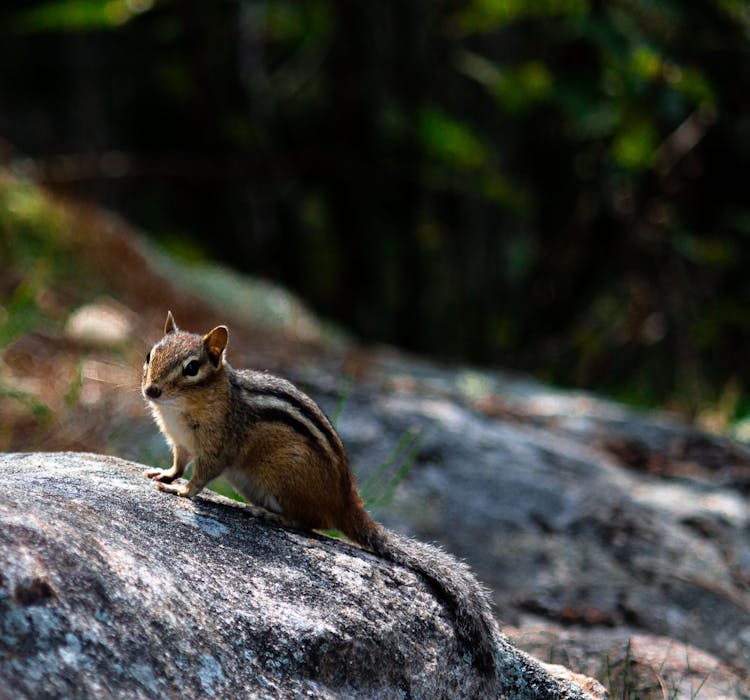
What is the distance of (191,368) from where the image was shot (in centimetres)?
293

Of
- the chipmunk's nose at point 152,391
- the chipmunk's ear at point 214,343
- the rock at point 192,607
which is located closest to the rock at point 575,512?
the rock at point 192,607

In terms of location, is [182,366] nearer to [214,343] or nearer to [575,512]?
[214,343]

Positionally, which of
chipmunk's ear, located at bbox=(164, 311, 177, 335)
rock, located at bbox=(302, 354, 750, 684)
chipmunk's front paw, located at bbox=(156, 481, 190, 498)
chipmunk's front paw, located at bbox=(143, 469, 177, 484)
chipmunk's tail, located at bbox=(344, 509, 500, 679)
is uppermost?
chipmunk's ear, located at bbox=(164, 311, 177, 335)

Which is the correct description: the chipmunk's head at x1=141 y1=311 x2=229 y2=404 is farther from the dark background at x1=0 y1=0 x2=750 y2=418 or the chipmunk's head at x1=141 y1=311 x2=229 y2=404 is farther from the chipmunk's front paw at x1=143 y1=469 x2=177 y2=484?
the dark background at x1=0 y1=0 x2=750 y2=418

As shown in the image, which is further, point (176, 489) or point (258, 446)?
point (258, 446)

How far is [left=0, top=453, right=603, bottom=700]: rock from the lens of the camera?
1.78 m

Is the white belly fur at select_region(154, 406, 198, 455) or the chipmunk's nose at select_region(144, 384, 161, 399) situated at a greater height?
the chipmunk's nose at select_region(144, 384, 161, 399)

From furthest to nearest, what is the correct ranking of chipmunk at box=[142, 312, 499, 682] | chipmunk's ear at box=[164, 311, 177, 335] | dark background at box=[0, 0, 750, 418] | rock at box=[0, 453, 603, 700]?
dark background at box=[0, 0, 750, 418] < chipmunk's ear at box=[164, 311, 177, 335] < chipmunk at box=[142, 312, 499, 682] < rock at box=[0, 453, 603, 700]

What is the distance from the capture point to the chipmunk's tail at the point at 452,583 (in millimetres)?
2602

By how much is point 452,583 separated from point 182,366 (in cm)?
94

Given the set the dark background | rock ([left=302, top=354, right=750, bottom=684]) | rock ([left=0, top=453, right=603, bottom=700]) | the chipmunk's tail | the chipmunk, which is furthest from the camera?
the dark background

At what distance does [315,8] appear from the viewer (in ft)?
31.6

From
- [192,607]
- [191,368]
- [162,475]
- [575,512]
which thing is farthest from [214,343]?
[575,512]

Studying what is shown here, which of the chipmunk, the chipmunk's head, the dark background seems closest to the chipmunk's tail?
the chipmunk
